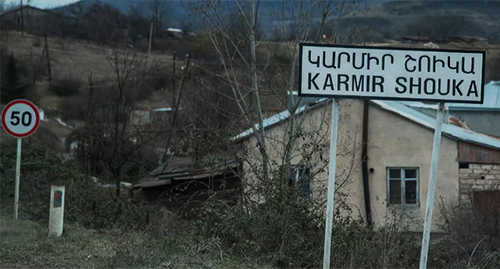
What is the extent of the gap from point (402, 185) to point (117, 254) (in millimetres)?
21191

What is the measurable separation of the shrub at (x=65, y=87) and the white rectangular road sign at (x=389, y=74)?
213ft

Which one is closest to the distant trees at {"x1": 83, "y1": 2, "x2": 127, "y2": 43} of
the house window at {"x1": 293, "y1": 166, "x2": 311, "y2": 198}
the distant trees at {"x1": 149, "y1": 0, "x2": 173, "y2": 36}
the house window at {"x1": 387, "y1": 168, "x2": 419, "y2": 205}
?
the distant trees at {"x1": 149, "y1": 0, "x2": 173, "y2": 36}

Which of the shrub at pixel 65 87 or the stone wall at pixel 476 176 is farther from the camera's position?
the shrub at pixel 65 87

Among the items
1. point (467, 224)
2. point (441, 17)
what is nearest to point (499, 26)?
point (467, 224)

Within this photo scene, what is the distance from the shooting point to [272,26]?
13.6m

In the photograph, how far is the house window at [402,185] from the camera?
85.8 ft

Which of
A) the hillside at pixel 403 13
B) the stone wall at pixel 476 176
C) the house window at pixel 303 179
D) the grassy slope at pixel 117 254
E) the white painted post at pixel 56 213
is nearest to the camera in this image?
the grassy slope at pixel 117 254

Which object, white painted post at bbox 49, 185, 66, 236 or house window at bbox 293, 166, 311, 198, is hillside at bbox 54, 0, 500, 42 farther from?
white painted post at bbox 49, 185, 66, 236

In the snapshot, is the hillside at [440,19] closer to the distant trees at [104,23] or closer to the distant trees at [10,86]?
the distant trees at [10,86]

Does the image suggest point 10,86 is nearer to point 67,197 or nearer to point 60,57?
point 60,57

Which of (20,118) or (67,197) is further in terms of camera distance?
(67,197)

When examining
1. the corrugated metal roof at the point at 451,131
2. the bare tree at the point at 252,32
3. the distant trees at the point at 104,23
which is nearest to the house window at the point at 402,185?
the corrugated metal roof at the point at 451,131

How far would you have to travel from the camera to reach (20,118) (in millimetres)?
12438

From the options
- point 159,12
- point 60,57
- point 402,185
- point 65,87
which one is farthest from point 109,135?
point 60,57
